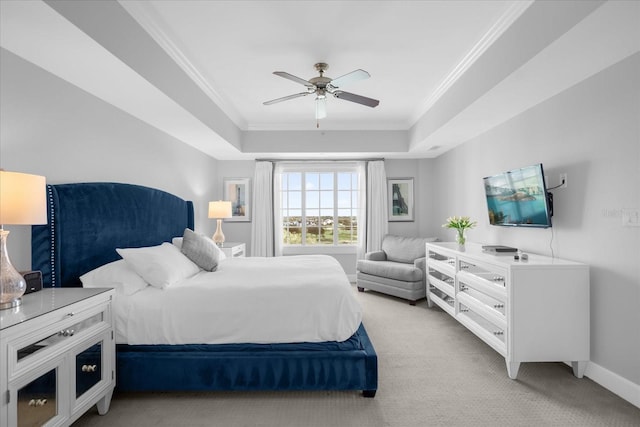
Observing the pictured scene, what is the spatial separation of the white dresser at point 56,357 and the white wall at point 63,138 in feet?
2.18

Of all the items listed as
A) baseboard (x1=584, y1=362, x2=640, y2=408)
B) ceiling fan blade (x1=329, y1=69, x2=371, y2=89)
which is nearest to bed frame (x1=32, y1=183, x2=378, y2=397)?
baseboard (x1=584, y1=362, x2=640, y2=408)

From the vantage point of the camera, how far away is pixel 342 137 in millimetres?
5402

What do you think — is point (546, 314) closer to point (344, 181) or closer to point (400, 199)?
point (400, 199)

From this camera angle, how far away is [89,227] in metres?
2.59

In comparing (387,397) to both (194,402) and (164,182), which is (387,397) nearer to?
(194,402)

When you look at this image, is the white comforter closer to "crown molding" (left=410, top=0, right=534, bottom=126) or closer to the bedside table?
the bedside table

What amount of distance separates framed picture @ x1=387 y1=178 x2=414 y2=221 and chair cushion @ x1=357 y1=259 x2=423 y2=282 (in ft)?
4.05

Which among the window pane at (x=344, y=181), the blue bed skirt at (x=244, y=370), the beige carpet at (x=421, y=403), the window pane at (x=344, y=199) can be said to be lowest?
the beige carpet at (x=421, y=403)

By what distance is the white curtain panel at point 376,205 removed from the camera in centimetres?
594

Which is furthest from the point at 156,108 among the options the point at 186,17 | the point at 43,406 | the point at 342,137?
A: the point at 342,137

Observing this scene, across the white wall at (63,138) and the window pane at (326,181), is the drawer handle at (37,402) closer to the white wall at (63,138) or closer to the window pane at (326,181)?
the white wall at (63,138)

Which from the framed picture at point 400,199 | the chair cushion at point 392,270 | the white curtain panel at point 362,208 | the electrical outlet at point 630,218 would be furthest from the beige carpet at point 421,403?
the framed picture at point 400,199

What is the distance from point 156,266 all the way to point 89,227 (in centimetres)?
60

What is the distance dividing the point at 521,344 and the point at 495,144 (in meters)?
2.26
